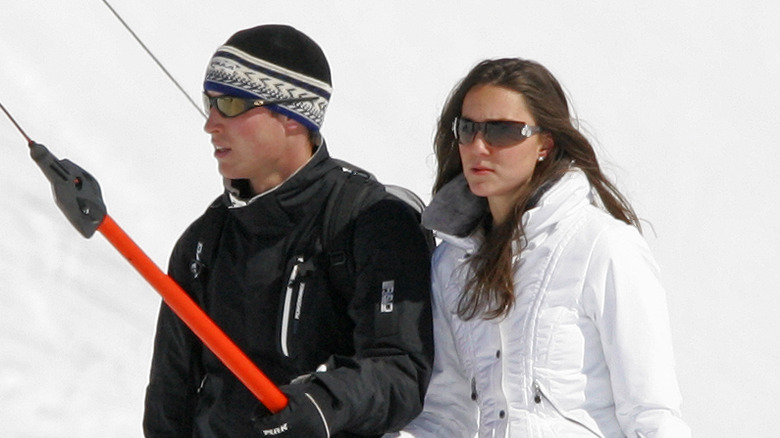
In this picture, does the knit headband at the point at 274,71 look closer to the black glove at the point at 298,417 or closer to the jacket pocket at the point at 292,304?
the jacket pocket at the point at 292,304

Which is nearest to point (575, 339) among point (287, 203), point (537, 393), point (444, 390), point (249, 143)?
point (537, 393)

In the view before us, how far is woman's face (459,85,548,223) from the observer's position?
323cm

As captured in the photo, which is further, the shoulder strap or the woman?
the shoulder strap

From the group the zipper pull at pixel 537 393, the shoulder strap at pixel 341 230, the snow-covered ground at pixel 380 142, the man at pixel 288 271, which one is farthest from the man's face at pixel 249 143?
the snow-covered ground at pixel 380 142

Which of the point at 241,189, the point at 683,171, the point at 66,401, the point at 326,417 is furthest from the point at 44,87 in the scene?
the point at 326,417

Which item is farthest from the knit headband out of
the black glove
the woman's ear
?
the black glove

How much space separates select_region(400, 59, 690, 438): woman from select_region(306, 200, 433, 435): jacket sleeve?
78mm

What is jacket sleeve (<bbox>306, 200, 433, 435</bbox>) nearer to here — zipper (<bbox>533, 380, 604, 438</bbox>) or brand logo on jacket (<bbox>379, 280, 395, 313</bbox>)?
brand logo on jacket (<bbox>379, 280, 395, 313</bbox>)

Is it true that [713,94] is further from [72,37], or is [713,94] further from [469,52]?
[72,37]

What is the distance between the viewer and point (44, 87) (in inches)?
258

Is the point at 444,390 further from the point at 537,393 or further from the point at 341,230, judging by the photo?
the point at 341,230

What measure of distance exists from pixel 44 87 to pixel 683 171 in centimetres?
290

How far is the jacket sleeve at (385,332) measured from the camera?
122 inches

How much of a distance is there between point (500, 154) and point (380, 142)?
3444 millimetres
